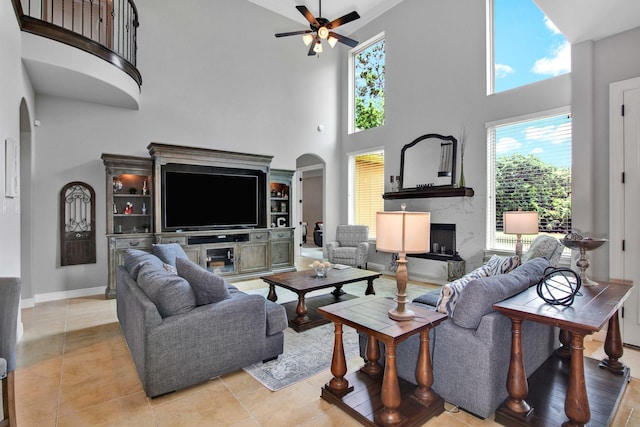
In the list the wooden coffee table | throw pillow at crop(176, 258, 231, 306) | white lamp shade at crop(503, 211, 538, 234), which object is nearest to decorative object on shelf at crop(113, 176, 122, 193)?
the wooden coffee table

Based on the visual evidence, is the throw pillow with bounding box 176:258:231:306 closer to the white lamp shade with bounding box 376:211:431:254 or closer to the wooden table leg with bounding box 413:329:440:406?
the white lamp shade with bounding box 376:211:431:254

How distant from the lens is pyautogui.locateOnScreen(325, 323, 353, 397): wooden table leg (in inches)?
86.0

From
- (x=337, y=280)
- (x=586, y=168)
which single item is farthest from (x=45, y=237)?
(x=586, y=168)

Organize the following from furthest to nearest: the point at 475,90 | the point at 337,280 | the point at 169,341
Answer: the point at 475,90 < the point at 337,280 < the point at 169,341

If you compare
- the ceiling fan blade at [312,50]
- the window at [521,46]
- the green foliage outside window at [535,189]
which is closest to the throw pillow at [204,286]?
the ceiling fan blade at [312,50]

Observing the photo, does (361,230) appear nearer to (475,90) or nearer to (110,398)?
(475,90)

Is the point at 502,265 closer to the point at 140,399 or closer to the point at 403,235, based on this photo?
the point at 403,235

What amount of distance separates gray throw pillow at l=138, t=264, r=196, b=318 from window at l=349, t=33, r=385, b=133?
19.2ft

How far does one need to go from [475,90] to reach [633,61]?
7.64 ft

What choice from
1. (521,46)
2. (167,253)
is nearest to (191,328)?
(167,253)

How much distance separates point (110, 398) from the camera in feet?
7.50

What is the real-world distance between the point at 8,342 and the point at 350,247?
5608 millimetres

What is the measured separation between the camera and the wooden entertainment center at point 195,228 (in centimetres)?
497

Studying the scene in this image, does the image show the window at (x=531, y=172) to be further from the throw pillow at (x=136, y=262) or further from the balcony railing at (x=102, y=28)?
the balcony railing at (x=102, y=28)
